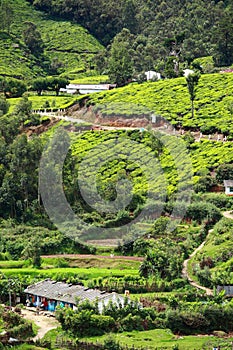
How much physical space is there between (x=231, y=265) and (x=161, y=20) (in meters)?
75.7

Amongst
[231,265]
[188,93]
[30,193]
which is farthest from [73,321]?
[188,93]

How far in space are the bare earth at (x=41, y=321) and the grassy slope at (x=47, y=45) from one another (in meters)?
53.2

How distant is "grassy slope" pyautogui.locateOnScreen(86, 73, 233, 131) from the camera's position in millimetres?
76312

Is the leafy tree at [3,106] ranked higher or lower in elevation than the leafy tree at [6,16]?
lower

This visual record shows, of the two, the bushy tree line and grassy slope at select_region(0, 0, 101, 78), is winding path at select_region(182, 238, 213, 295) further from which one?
grassy slope at select_region(0, 0, 101, 78)

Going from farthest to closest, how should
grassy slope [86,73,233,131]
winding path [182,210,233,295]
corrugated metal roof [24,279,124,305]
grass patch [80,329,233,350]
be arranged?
grassy slope [86,73,233,131], winding path [182,210,233,295], corrugated metal roof [24,279,124,305], grass patch [80,329,233,350]

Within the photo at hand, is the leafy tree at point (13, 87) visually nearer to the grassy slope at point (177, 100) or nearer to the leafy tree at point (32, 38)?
the grassy slope at point (177, 100)

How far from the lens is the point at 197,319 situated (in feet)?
148

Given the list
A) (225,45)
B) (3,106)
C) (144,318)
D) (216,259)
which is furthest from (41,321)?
(225,45)

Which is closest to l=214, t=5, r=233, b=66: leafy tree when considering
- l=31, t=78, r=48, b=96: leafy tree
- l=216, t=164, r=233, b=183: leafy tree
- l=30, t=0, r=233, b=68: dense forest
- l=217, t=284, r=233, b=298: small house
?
l=30, t=0, r=233, b=68: dense forest

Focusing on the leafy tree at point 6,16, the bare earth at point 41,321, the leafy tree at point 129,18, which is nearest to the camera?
the bare earth at point 41,321

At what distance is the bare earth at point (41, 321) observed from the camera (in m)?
44.7

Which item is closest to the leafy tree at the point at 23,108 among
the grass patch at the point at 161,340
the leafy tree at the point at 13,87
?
the leafy tree at the point at 13,87

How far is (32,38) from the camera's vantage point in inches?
4313
